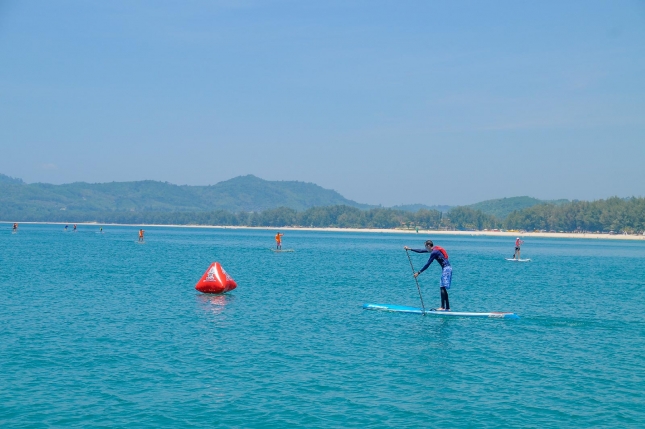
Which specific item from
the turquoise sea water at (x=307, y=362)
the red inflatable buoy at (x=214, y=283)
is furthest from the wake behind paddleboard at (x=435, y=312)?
the red inflatable buoy at (x=214, y=283)

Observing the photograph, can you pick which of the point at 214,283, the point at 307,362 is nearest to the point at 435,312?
the point at 307,362

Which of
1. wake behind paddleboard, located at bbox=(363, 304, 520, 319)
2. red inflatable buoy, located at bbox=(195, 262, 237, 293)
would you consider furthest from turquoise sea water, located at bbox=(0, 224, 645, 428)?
red inflatable buoy, located at bbox=(195, 262, 237, 293)

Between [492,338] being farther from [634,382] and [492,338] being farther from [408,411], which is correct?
[408,411]

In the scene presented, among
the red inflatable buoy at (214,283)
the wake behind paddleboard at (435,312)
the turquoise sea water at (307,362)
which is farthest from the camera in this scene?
the red inflatable buoy at (214,283)

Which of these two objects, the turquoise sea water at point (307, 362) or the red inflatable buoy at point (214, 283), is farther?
the red inflatable buoy at point (214, 283)

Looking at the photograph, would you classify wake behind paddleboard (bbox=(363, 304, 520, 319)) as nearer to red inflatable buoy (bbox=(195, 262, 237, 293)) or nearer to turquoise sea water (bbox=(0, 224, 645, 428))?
turquoise sea water (bbox=(0, 224, 645, 428))

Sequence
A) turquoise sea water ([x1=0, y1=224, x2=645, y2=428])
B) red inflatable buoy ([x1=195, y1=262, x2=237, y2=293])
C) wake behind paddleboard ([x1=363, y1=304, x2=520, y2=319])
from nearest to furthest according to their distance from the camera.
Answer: turquoise sea water ([x1=0, y1=224, x2=645, y2=428]) → wake behind paddleboard ([x1=363, y1=304, x2=520, y2=319]) → red inflatable buoy ([x1=195, y1=262, x2=237, y2=293])

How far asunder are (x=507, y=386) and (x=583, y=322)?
12.9m

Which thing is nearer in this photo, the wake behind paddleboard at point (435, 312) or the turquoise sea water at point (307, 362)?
the turquoise sea water at point (307, 362)

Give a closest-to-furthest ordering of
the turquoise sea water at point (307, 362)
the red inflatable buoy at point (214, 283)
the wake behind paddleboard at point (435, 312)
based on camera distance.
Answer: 1. the turquoise sea water at point (307, 362)
2. the wake behind paddleboard at point (435, 312)
3. the red inflatable buoy at point (214, 283)

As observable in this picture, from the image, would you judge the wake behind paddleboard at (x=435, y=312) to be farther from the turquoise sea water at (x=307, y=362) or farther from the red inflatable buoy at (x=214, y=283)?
the red inflatable buoy at (x=214, y=283)

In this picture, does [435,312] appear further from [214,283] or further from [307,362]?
[214,283]

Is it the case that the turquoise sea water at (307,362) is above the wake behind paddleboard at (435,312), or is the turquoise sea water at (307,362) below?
below

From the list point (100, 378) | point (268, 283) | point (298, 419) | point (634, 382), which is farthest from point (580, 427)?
point (268, 283)
